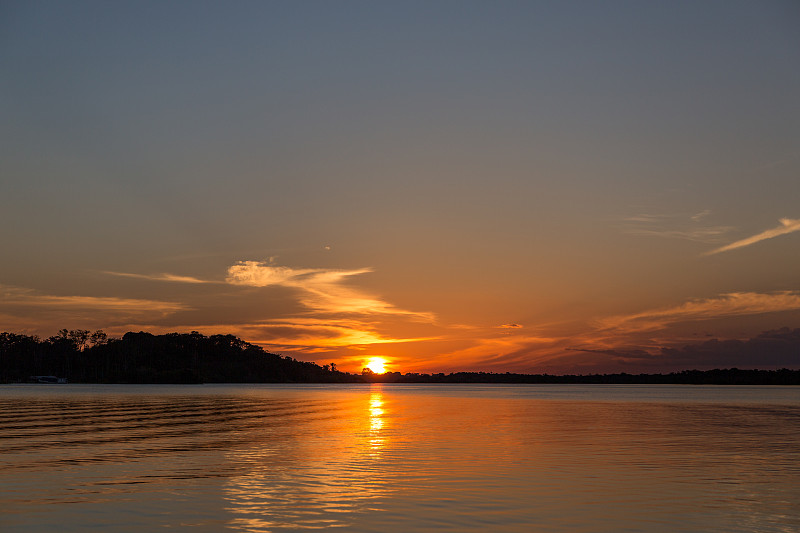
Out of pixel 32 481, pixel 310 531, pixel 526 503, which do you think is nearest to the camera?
pixel 310 531

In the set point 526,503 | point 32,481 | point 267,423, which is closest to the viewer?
point 526,503

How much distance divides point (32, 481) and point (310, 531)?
13.1 m

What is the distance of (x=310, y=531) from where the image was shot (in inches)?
692

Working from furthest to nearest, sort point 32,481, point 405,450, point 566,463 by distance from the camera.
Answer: point 405,450, point 566,463, point 32,481

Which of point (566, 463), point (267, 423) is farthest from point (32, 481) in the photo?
point (267, 423)

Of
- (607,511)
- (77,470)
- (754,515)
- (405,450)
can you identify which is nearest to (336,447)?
(405,450)

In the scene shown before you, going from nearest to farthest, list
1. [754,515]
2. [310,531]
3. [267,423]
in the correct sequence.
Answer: [310,531] < [754,515] < [267,423]

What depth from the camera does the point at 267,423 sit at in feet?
190

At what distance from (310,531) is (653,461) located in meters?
A: 20.1

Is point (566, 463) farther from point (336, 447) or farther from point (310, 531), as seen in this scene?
A: point (310, 531)

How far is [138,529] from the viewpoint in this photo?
17.7 meters

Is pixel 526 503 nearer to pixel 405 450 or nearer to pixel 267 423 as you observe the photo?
pixel 405 450

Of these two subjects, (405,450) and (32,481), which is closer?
(32,481)

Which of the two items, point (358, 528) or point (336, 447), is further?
point (336, 447)
